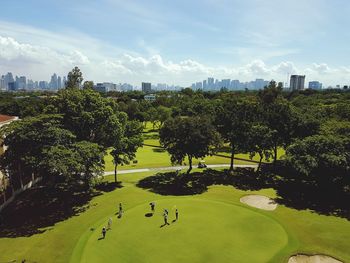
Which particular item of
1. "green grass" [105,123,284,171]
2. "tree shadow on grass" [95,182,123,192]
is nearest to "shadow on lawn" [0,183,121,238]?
"tree shadow on grass" [95,182,123,192]

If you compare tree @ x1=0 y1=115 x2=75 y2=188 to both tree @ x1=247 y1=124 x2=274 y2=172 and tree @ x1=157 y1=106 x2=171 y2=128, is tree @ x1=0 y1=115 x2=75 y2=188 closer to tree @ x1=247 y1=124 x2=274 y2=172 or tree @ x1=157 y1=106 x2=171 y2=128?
tree @ x1=247 y1=124 x2=274 y2=172

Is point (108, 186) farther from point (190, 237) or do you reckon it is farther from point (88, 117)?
point (190, 237)

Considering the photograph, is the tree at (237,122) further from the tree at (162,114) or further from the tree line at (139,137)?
the tree at (162,114)

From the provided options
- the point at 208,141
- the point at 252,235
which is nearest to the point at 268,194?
the point at 208,141

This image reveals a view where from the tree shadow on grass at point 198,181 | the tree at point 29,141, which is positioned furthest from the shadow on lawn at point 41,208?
the tree shadow on grass at point 198,181

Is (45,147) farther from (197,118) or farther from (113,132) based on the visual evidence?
(197,118)

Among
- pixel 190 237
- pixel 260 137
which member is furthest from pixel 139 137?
pixel 190 237
